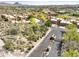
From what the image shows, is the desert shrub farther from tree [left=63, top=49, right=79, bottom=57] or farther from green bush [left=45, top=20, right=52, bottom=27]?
tree [left=63, top=49, right=79, bottom=57]

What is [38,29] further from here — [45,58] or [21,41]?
[45,58]

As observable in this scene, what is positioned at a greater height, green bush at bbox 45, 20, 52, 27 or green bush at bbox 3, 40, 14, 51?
green bush at bbox 45, 20, 52, 27

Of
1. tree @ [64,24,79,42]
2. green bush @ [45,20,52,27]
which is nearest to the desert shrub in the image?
green bush @ [45,20,52,27]

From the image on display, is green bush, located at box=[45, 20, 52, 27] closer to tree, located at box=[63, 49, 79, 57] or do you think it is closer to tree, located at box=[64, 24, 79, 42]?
tree, located at box=[64, 24, 79, 42]

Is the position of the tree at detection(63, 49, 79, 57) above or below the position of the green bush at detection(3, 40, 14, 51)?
below

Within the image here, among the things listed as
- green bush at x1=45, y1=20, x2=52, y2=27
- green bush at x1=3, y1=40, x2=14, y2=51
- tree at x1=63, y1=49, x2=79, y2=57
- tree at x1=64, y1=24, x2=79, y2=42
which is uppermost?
green bush at x1=45, y1=20, x2=52, y2=27

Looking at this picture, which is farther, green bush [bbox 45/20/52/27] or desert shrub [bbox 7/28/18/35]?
green bush [bbox 45/20/52/27]

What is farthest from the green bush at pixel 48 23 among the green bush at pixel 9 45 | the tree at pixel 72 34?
the green bush at pixel 9 45

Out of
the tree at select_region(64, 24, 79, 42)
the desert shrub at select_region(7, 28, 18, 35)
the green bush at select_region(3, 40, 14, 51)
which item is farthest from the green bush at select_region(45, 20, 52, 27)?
the green bush at select_region(3, 40, 14, 51)

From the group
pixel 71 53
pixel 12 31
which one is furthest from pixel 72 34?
pixel 12 31

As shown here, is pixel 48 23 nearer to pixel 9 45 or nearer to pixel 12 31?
pixel 12 31

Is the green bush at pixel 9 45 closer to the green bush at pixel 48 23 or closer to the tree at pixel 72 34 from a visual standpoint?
the green bush at pixel 48 23
